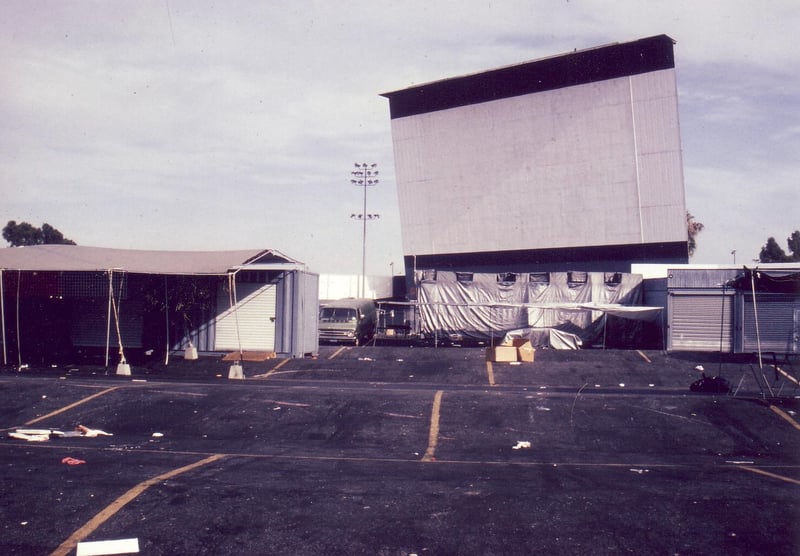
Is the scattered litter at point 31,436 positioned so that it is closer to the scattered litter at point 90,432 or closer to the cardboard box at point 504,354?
the scattered litter at point 90,432

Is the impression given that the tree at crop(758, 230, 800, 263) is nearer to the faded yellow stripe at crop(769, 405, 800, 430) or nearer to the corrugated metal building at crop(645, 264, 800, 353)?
the corrugated metal building at crop(645, 264, 800, 353)

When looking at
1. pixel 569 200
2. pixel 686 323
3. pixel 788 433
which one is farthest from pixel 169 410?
pixel 569 200

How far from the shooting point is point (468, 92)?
45.3m

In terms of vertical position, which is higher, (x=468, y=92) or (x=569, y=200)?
(x=468, y=92)

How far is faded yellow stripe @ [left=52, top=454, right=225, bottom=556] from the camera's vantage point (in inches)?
219

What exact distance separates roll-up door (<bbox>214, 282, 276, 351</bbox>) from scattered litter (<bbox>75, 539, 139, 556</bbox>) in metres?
16.1

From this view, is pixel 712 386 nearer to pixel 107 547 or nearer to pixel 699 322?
pixel 699 322

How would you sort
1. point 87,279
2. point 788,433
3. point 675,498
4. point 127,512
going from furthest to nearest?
point 87,279
point 788,433
point 675,498
point 127,512

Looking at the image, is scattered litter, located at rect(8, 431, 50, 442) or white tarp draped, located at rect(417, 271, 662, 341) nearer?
scattered litter, located at rect(8, 431, 50, 442)

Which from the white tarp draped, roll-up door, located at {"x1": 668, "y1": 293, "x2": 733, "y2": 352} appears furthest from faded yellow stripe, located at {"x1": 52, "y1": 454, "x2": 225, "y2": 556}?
roll-up door, located at {"x1": 668, "y1": 293, "x2": 733, "y2": 352}

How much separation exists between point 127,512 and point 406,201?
43446 millimetres

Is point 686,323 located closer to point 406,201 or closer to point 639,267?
point 639,267

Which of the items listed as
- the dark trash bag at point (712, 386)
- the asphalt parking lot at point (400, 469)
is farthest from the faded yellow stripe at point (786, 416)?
the dark trash bag at point (712, 386)

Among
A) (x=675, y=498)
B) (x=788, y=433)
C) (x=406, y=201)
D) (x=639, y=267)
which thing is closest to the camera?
(x=675, y=498)
